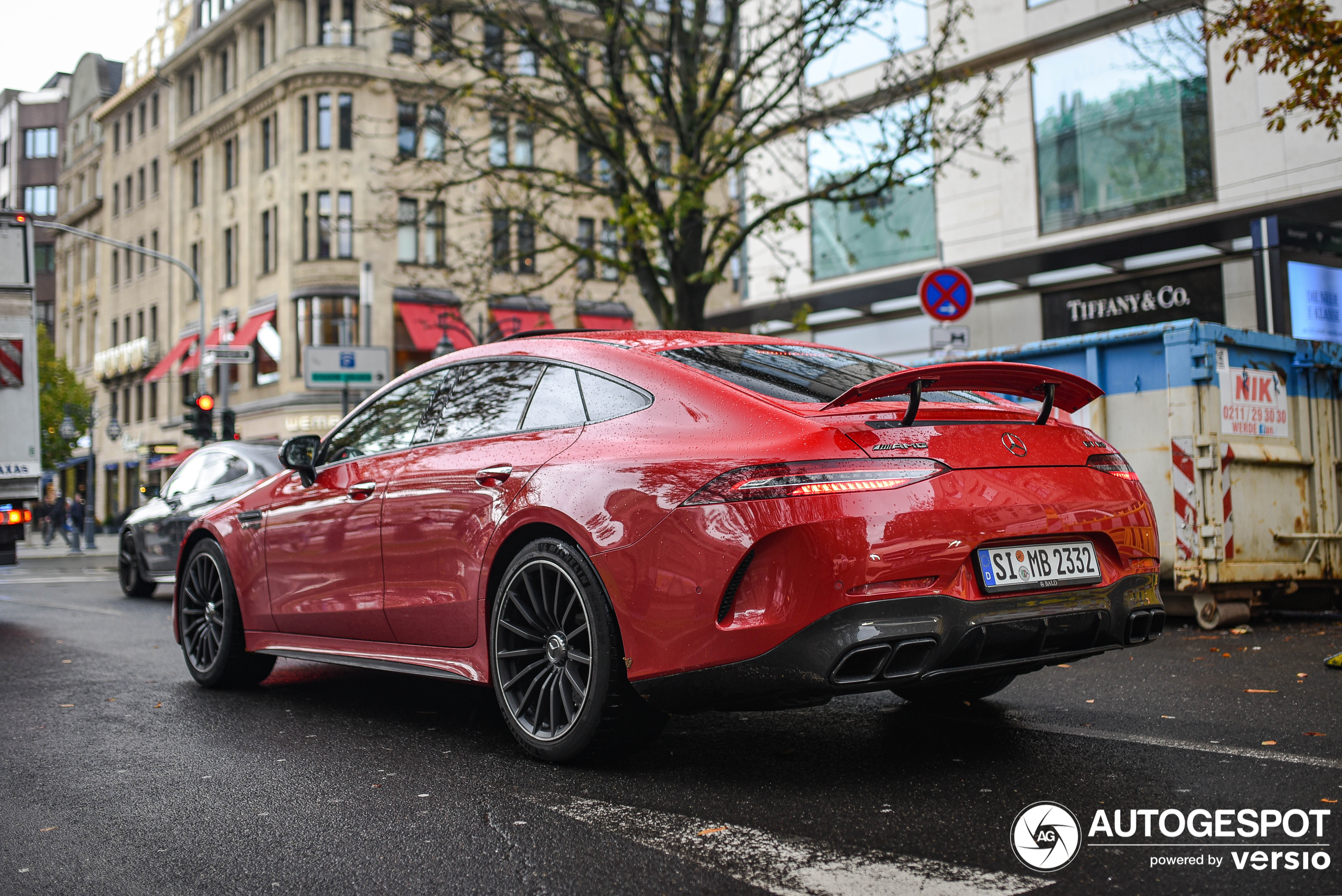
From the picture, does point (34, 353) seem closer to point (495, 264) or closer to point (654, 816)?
point (495, 264)

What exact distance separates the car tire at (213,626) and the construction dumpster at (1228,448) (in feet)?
18.0

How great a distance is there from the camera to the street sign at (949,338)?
11.9m

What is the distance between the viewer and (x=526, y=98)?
15.1 meters

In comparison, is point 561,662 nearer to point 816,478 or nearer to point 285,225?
point 816,478

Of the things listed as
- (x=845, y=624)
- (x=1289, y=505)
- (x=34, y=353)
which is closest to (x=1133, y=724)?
(x=845, y=624)

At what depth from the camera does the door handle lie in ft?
14.4

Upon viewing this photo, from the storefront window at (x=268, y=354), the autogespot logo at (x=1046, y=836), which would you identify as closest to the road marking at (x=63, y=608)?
the autogespot logo at (x=1046, y=836)

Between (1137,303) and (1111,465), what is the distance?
49.8 ft

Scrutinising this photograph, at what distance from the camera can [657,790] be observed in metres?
3.81

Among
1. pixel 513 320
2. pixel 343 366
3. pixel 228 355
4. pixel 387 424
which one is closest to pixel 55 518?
pixel 513 320

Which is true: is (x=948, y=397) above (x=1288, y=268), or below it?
below

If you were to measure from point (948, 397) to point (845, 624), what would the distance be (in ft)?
3.76

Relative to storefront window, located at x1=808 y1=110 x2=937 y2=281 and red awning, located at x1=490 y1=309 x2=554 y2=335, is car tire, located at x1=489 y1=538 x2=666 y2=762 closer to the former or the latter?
storefront window, located at x1=808 y1=110 x2=937 y2=281

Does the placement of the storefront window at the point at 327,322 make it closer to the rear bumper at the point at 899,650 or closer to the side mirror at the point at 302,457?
the side mirror at the point at 302,457
